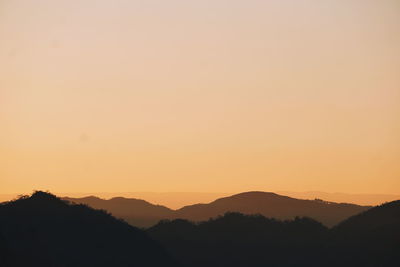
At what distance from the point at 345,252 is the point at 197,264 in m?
24.4

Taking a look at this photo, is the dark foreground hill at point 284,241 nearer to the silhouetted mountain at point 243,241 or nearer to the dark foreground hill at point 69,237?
the silhouetted mountain at point 243,241

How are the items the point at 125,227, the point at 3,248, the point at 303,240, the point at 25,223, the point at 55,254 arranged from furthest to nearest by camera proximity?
the point at 303,240, the point at 125,227, the point at 25,223, the point at 55,254, the point at 3,248

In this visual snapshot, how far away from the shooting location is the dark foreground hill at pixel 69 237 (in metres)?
103

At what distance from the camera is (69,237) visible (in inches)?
4373

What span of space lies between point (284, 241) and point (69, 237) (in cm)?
5807

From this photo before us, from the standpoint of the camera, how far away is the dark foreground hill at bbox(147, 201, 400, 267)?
14262cm

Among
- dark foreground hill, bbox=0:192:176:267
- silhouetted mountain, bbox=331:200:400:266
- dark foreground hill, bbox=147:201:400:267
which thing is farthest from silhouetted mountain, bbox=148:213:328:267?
dark foreground hill, bbox=0:192:176:267

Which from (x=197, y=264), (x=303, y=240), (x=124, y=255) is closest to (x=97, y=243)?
(x=124, y=255)

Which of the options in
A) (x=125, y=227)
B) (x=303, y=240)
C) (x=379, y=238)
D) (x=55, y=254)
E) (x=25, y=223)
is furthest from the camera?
(x=303, y=240)

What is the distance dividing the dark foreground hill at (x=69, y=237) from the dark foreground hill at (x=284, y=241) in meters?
25.6

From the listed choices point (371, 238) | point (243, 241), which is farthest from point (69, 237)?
point (371, 238)

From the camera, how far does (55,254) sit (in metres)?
103

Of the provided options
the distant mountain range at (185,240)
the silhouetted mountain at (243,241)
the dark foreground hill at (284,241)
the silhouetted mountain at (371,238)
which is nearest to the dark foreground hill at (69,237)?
the distant mountain range at (185,240)

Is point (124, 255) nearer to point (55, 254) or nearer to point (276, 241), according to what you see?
point (55, 254)
